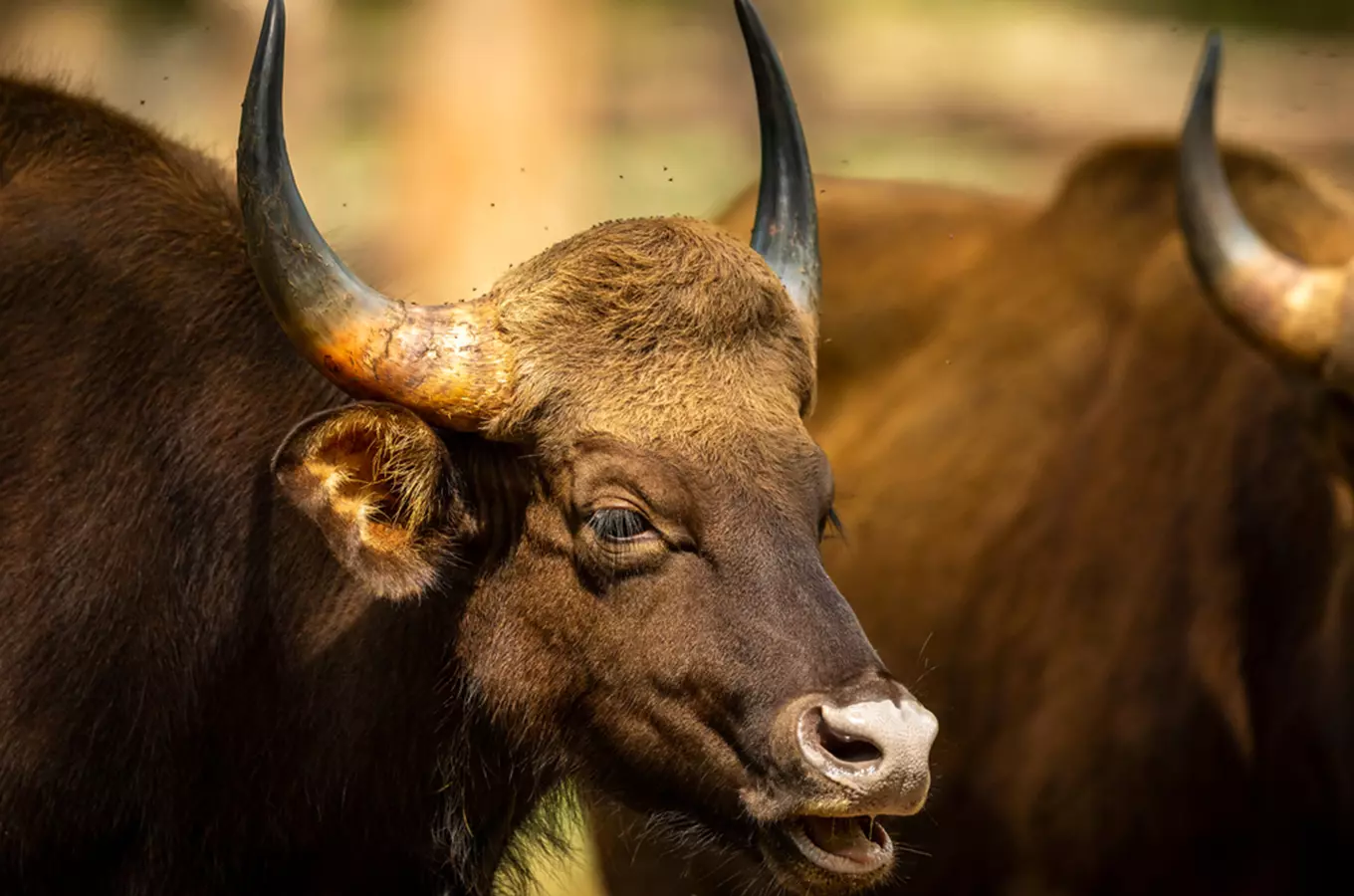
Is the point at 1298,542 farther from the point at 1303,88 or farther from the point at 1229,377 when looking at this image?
the point at 1303,88

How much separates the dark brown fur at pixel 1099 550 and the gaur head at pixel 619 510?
1.52 m

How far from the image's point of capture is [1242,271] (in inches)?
210

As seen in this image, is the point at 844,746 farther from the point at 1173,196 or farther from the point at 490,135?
the point at 490,135

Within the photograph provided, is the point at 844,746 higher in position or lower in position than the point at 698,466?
lower

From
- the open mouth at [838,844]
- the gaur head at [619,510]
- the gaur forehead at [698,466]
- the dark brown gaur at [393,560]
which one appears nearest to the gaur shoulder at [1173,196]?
the dark brown gaur at [393,560]

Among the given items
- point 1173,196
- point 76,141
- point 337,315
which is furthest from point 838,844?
point 1173,196

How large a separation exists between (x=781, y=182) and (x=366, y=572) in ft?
4.55

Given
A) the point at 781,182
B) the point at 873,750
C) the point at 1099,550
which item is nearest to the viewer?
the point at 873,750

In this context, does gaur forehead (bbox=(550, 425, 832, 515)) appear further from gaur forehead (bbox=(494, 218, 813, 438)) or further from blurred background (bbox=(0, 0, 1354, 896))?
blurred background (bbox=(0, 0, 1354, 896))

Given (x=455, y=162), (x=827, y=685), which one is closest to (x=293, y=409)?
(x=827, y=685)

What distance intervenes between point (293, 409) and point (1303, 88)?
429 inches

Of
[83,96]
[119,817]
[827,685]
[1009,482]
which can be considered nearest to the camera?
[827,685]

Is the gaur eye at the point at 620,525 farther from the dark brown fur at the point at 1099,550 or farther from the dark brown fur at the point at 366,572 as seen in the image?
the dark brown fur at the point at 1099,550

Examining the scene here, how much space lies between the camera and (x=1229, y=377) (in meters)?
5.79
